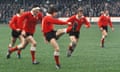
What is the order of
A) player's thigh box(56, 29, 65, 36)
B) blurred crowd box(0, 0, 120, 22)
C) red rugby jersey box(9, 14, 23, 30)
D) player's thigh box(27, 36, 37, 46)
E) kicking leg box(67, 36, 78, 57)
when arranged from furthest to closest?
blurred crowd box(0, 0, 120, 22) → kicking leg box(67, 36, 78, 57) → red rugby jersey box(9, 14, 23, 30) → player's thigh box(27, 36, 37, 46) → player's thigh box(56, 29, 65, 36)

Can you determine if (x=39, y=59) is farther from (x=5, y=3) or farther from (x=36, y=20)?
(x=5, y=3)

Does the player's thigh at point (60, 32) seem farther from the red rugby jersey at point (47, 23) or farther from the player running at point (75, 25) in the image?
Answer: the player running at point (75, 25)

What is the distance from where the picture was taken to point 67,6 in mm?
66000

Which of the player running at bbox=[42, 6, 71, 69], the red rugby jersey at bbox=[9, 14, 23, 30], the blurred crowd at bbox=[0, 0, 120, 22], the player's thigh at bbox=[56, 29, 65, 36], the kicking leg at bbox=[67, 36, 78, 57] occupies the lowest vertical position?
the blurred crowd at bbox=[0, 0, 120, 22]

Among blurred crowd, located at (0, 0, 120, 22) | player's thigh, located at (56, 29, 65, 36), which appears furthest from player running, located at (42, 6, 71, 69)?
blurred crowd, located at (0, 0, 120, 22)

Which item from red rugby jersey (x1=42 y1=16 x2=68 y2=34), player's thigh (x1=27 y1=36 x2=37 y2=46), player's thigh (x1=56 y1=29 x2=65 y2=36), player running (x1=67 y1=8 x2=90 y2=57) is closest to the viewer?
red rugby jersey (x1=42 y1=16 x2=68 y2=34)

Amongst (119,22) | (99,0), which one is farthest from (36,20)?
(99,0)

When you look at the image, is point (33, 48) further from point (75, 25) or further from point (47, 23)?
point (75, 25)

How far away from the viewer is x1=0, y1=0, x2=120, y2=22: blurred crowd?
62.8 m

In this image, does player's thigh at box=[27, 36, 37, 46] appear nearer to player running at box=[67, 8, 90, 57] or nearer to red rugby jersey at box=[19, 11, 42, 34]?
red rugby jersey at box=[19, 11, 42, 34]

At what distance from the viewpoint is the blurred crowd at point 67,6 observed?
62.8 m

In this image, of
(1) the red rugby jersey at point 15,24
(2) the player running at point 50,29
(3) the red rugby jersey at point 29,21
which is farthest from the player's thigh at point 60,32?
(1) the red rugby jersey at point 15,24

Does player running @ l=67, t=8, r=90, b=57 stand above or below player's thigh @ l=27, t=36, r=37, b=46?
below

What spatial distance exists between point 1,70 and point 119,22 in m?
45.8
